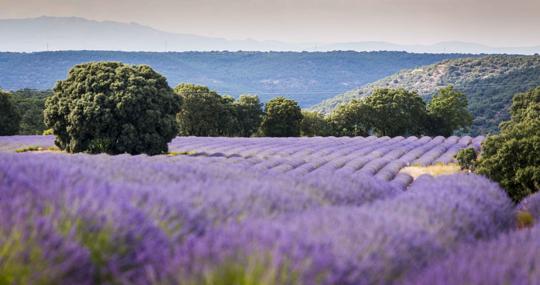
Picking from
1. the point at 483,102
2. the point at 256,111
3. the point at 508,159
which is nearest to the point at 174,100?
the point at 508,159

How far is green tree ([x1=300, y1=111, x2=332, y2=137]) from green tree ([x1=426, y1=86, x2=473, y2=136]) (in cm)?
1080

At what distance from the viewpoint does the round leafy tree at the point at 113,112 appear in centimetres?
2280

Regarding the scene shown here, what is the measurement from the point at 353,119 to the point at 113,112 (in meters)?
43.6

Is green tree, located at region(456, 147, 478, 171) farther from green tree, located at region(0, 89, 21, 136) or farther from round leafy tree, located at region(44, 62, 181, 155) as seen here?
green tree, located at region(0, 89, 21, 136)

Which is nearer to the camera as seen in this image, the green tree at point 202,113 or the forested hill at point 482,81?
the green tree at point 202,113

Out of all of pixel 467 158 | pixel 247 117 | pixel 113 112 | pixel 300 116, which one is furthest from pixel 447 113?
pixel 113 112

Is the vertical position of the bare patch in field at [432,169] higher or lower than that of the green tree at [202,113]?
higher

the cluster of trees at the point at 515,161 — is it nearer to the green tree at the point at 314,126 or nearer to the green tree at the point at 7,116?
the green tree at the point at 7,116

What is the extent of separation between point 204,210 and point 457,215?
1.95 m

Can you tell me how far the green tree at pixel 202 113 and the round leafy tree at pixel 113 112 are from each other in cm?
3298

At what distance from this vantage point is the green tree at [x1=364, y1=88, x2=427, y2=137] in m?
62.2

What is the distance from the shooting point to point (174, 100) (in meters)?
24.4

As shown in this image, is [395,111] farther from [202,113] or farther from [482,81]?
[482,81]

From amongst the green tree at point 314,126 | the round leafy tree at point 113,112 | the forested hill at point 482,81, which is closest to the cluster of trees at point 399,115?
the green tree at point 314,126
